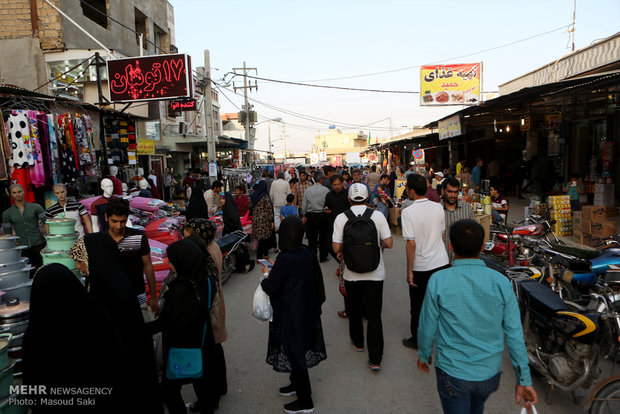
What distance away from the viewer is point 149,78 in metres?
10.3

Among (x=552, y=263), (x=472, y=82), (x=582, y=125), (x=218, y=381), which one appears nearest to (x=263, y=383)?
(x=218, y=381)

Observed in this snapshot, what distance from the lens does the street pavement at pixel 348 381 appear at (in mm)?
3477

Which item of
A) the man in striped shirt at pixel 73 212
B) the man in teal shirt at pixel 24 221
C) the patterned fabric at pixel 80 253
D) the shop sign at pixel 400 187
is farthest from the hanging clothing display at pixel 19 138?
the shop sign at pixel 400 187

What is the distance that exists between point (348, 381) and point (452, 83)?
17.3 m

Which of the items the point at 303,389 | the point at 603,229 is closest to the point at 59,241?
the point at 303,389

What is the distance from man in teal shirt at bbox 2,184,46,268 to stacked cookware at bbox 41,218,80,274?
206cm

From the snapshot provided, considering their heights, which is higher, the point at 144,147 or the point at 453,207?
the point at 144,147

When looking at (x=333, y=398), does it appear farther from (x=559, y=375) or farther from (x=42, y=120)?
(x=42, y=120)

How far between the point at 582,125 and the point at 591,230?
26.2ft

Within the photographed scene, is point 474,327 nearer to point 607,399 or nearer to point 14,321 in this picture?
point 607,399

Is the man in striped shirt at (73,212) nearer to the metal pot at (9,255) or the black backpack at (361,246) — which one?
the metal pot at (9,255)

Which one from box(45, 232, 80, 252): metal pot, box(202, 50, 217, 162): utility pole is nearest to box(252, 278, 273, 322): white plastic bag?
box(45, 232, 80, 252): metal pot

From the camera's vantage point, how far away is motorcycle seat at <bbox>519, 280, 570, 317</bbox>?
3379mm

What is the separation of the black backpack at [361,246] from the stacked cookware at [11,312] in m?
2.88
